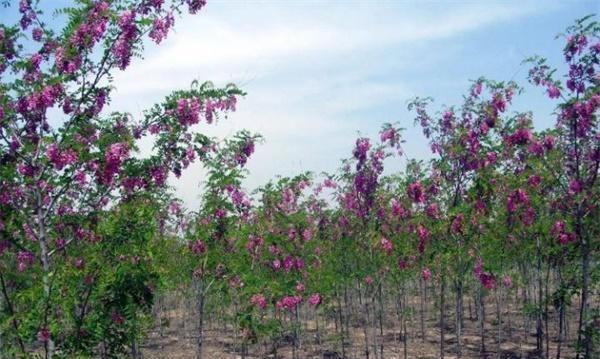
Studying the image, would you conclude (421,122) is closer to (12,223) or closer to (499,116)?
(499,116)

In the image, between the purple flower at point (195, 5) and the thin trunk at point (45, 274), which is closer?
the thin trunk at point (45, 274)

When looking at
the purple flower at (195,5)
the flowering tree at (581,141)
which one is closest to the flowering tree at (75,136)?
the purple flower at (195,5)

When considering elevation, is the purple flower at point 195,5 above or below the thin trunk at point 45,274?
above

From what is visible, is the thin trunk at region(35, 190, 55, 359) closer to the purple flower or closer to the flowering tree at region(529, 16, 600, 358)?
the purple flower

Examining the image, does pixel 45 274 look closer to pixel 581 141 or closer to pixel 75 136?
pixel 75 136

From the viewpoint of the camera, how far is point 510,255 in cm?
1944

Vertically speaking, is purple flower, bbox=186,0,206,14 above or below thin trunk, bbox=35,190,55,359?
above

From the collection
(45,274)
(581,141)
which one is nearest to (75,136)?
(45,274)

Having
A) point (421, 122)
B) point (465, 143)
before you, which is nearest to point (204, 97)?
point (465, 143)

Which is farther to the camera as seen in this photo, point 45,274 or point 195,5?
point 195,5

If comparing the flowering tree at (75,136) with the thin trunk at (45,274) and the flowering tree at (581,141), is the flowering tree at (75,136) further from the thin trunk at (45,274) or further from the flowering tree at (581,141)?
the flowering tree at (581,141)

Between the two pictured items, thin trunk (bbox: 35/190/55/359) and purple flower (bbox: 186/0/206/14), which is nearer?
thin trunk (bbox: 35/190/55/359)

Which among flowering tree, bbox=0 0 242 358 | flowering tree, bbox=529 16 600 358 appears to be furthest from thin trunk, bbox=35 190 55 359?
flowering tree, bbox=529 16 600 358

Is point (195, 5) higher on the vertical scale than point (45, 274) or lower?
higher
